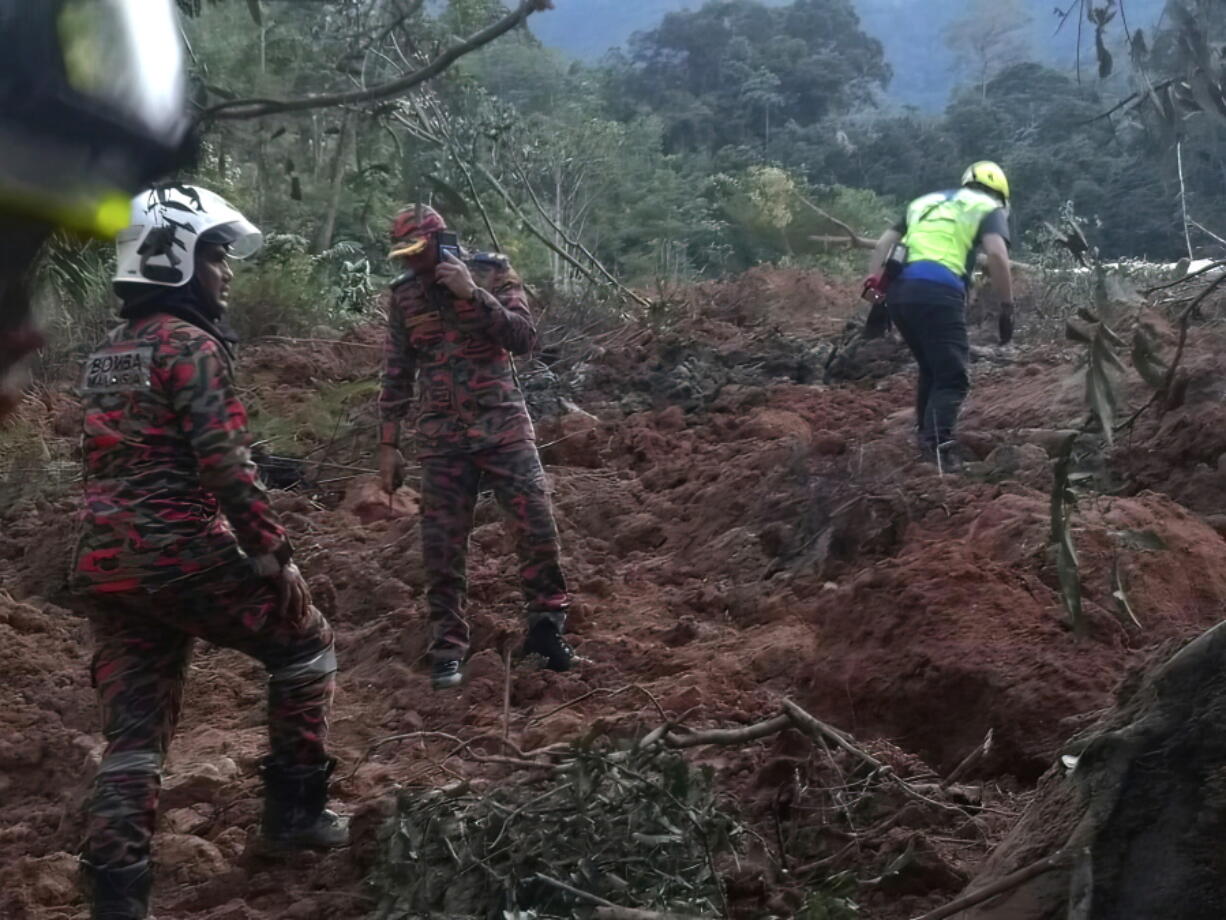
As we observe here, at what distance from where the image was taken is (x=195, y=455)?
3.54 m

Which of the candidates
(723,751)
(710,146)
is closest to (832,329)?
(723,751)

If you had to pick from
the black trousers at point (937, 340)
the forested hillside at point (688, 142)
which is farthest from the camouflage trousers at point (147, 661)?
the black trousers at point (937, 340)

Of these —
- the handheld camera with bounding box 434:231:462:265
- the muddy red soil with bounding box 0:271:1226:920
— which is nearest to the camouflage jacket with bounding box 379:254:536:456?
the handheld camera with bounding box 434:231:462:265

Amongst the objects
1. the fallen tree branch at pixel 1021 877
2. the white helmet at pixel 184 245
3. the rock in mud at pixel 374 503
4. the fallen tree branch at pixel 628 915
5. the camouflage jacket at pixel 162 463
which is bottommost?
the fallen tree branch at pixel 628 915

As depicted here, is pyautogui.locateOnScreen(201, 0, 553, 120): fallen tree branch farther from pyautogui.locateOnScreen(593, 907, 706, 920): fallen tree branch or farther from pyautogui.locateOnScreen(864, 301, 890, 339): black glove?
pyautogui.locateOnScreen(864, 301, 890, 339): black glove

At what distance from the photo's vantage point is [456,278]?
515 centimetres

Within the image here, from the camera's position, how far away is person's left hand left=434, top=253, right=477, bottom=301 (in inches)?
→ 203

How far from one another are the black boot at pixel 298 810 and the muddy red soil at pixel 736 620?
0.10m

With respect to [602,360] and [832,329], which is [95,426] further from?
[832,329]

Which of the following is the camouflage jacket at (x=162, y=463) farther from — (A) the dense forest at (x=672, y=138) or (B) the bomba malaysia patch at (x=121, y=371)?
(A) the dense forest at (x=672, y=138)

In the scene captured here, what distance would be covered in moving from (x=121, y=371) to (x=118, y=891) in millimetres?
1312

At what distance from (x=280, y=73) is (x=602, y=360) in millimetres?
9469

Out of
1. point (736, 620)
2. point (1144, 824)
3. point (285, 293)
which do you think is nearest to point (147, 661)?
point (1144, 824)

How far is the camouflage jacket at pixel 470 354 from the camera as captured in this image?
5281mm
